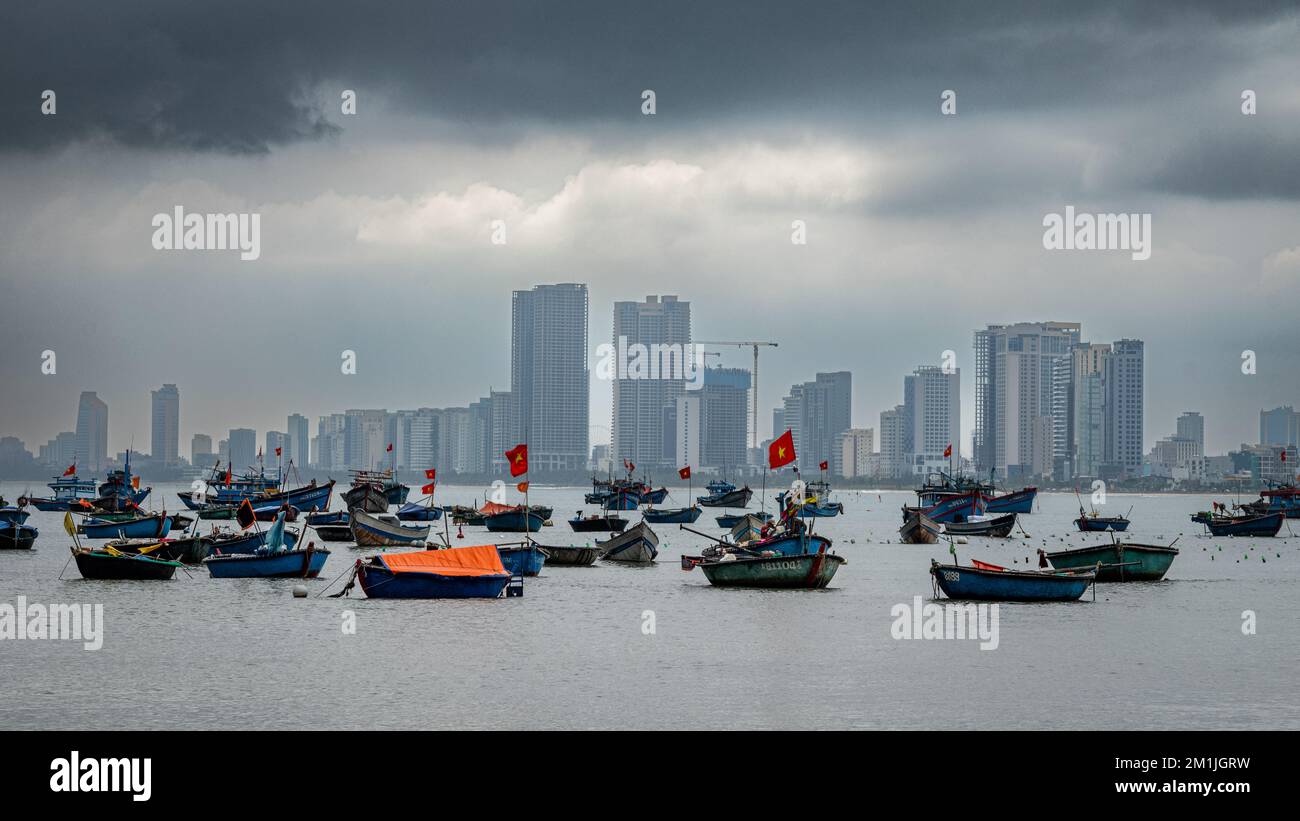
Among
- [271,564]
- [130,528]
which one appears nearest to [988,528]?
[130,528]

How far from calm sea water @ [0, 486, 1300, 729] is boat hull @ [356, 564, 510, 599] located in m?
0.51

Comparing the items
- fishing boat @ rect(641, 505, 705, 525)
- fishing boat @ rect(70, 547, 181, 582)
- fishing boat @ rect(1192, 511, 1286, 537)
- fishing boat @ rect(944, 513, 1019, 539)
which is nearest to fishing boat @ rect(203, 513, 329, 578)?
fishing boat @ rect(70, 547, 181, 582)

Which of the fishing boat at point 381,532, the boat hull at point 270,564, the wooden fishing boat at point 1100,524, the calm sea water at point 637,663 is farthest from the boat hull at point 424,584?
the wooden fishing boat at point 1100,524

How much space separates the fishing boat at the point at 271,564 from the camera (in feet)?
188

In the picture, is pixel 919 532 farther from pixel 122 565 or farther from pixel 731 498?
pixel 731 498

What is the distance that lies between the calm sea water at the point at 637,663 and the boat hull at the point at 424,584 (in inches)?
20.0

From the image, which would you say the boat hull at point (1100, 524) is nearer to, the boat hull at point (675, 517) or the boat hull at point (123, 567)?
the boat hull at point (675, 517)

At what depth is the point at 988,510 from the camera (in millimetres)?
140750

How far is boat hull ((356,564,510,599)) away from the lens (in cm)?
4916

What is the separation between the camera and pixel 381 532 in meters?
82.1

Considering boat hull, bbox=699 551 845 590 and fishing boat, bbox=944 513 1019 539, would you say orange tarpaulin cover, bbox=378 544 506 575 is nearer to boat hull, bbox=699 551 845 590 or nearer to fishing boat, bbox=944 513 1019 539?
boat hull, bbox=699 551 845 590
